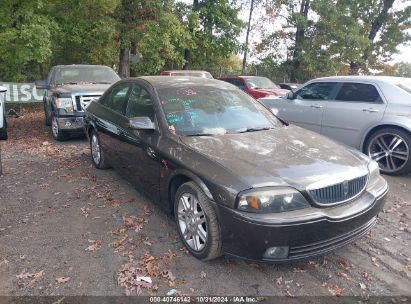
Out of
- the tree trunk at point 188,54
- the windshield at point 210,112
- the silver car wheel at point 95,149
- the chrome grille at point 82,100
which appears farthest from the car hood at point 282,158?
the tree trunk at point 188,54

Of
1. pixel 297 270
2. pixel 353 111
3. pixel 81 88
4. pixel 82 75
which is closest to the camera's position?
pixel 297 270

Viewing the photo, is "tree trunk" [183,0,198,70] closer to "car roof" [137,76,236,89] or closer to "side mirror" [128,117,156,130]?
"car roof" [137,76,236,89]

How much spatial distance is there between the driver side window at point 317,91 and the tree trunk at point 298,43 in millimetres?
15819

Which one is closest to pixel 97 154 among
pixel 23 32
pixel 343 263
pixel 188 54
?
pixel 343 263

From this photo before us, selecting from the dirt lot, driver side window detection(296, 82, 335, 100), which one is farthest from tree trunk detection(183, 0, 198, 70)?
the dirt lot

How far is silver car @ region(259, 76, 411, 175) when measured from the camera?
18.2 ft

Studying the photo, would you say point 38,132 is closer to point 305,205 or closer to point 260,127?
point 260,127

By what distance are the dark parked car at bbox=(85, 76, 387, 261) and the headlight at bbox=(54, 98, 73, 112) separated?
340cm

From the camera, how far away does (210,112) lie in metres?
3.93

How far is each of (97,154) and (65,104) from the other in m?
2.32

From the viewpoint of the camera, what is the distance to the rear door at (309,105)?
668 cm

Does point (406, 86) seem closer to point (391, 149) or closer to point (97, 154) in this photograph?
point (391, 149)

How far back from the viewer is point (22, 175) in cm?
571

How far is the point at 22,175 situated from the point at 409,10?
74.1ft
